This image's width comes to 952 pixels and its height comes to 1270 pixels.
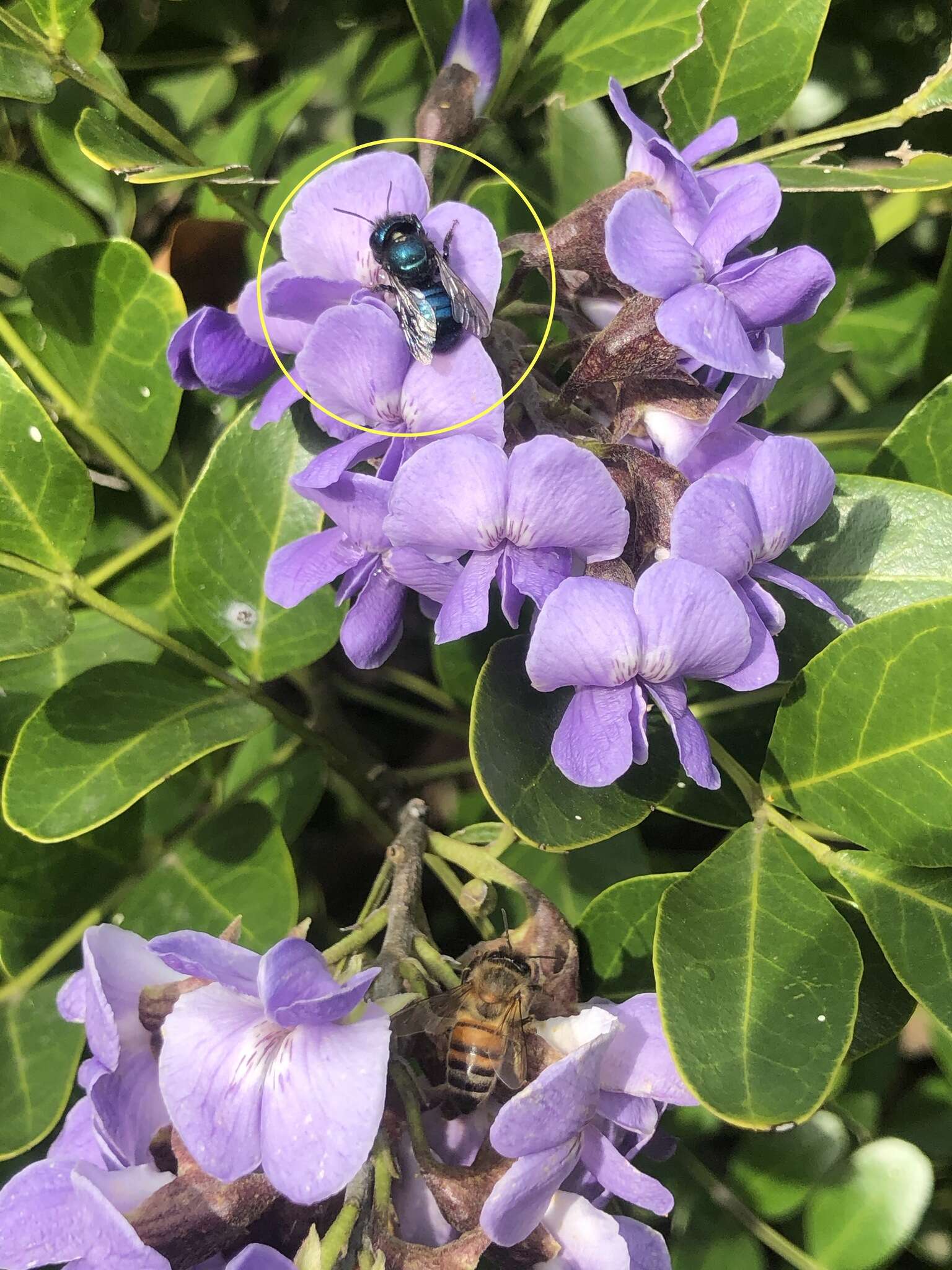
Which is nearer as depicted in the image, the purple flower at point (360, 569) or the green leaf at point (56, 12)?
the purple flower at point (360, 569)

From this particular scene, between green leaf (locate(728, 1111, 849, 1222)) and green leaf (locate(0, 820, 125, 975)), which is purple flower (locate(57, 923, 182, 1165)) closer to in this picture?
green leaf (locate(0, 820, 125, 975))

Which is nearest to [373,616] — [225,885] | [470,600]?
[470,600]

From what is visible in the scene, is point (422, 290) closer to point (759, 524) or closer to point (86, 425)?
point (759, 524)

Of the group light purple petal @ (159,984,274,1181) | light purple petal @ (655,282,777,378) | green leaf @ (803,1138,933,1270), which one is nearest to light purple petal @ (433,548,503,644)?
light purple petal @ (655,282,777,378)

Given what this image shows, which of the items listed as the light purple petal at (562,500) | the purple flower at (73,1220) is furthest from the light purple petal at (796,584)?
the purple flower at (73,1220)

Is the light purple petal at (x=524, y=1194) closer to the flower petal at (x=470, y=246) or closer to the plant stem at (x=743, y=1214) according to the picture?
the plant stem at (x=743, y=1214)

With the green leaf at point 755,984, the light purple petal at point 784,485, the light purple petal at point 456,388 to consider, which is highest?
the light purple petal at point 456,388

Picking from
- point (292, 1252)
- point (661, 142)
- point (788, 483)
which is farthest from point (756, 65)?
point (292, 1252)
